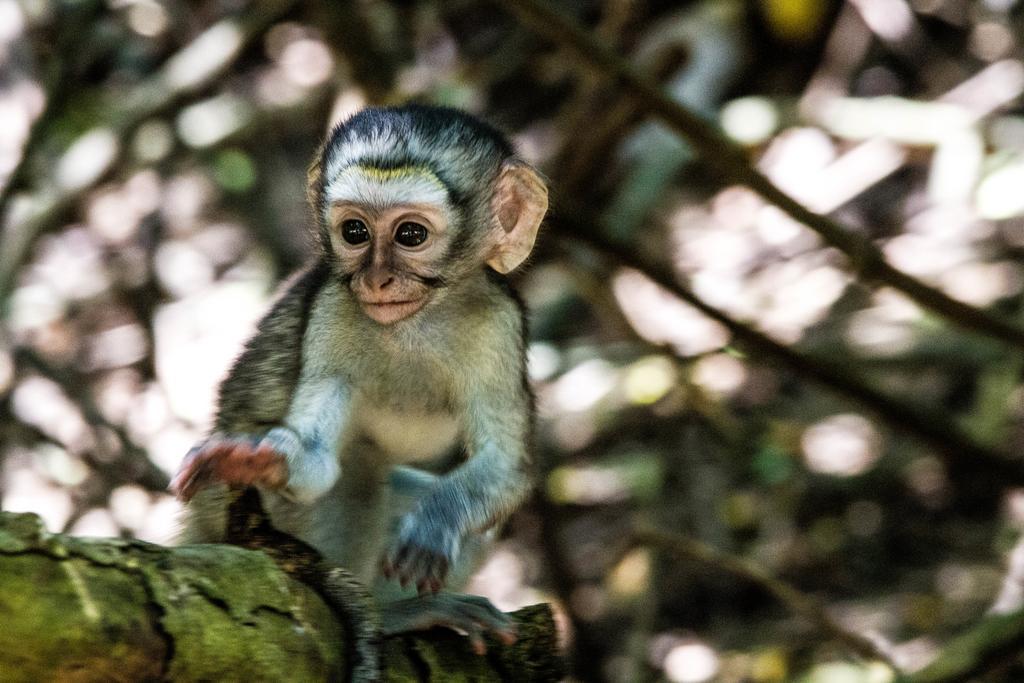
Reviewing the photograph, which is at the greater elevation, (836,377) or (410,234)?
(836,377)

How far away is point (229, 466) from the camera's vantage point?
313cm

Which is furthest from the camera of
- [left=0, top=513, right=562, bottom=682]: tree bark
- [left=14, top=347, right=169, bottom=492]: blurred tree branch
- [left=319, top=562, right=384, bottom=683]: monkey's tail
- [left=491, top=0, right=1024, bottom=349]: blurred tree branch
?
[left=14, top=347, right=169, bottom=492]: blurred tree branch

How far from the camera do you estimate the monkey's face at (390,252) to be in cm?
377

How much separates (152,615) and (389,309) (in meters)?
1.59

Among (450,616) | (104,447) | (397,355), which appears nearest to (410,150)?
(397,355)

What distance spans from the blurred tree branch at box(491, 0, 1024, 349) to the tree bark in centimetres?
274

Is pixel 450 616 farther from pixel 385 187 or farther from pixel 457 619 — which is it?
pixel 385 187

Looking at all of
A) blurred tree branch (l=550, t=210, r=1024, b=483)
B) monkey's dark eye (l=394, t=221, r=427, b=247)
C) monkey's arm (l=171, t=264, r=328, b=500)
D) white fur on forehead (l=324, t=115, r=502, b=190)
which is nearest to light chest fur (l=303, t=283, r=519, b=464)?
monkey's arm (l=171, t=264, r=328, b=500)

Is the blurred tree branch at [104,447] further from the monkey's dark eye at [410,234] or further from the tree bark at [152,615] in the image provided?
the tree bark at [152,615]

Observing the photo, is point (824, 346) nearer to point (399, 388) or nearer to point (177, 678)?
point (399, 388)

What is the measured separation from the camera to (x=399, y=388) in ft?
13.6

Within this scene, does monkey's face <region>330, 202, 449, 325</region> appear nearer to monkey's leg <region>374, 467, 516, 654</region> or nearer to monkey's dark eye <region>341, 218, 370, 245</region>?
monkey's dark eye <region>341, 218, 370, 245</region>

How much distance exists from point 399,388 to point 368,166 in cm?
73

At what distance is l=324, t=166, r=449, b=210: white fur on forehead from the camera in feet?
12.6
